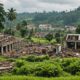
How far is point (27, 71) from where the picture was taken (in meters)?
31.4

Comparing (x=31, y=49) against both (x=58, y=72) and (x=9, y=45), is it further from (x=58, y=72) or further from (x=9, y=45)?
(x=58, y=72)

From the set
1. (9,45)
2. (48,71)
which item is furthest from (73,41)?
(48,71)

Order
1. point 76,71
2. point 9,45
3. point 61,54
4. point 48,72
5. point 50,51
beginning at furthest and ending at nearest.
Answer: point 9,45, point 50,51, point 61,54, point 76,71, point 48,72

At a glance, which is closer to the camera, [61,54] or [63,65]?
[63,65]

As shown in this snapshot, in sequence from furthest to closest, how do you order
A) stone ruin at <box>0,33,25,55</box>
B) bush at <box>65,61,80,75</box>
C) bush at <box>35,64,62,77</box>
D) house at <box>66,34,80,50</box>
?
house at <box>66,34,80,50</box> < stone ruin at <box>0,33,25,55</box> < bush at <box>65,61,80,75</box> < bush at <box>35,64,62,77</box>

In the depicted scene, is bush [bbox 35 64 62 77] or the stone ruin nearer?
bush [bbox 35 64 62 77]

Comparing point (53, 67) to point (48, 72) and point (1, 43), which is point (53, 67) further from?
point (1, 43)

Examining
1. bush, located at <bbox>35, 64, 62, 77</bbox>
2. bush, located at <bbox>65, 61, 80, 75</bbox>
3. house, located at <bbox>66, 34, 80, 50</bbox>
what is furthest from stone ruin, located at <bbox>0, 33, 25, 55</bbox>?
bush, located at <bbox>35, 64, 62, 77</bbox>

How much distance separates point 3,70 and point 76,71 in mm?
8138

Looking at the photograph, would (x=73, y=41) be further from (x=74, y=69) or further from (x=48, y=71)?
(x=48, y=71)

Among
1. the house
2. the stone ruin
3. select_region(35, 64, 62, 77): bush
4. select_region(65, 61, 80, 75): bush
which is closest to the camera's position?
select_region(35, 64, 62, 77): bush

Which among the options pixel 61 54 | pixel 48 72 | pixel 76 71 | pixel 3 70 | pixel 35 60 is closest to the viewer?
pixel 48 72

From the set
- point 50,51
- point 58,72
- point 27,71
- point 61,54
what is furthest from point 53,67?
point 50,51

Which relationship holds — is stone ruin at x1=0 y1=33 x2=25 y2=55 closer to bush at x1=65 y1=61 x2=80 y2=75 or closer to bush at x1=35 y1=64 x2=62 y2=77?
bush at x1=65 y1=61 x2=80 y2=75
